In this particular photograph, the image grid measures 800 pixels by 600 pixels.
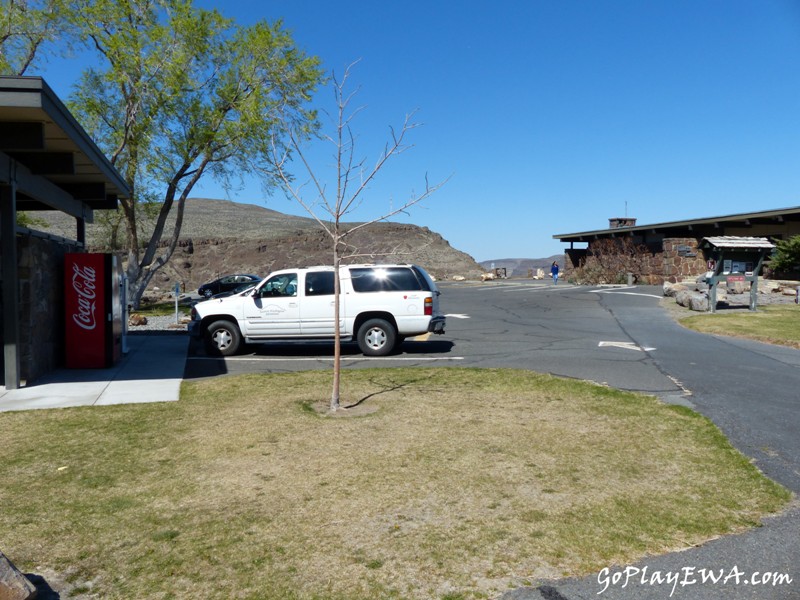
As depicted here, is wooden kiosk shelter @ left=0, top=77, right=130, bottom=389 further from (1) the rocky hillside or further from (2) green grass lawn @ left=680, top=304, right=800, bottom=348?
(1) the rocky hillside

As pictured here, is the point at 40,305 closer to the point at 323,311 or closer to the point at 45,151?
the point at 45,151

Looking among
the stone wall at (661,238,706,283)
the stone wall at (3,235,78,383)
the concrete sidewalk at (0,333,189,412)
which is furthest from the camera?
the stone wall at (661,238,706,283)

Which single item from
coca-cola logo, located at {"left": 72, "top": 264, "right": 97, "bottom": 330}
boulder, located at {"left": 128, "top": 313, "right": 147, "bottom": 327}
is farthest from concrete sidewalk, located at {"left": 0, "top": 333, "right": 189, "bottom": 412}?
boulder, located at {"left": 128, "top": 313, "right": 147, "bottom": 327}

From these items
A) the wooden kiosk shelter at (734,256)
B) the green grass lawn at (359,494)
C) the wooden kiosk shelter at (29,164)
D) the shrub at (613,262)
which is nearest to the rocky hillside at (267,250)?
the shrub at (613,262)

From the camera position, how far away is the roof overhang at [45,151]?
27.0 ft

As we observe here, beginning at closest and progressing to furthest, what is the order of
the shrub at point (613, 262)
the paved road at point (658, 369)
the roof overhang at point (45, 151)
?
1. the paved road at point (658, 369)
2. the roof overhang at point (45, 151)
3. the shrub at point (613, 262)

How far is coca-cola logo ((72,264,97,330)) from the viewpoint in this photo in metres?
12.5

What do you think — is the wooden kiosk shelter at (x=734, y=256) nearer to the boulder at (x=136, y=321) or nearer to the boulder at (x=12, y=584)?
the boulder at (x=136, y=321)

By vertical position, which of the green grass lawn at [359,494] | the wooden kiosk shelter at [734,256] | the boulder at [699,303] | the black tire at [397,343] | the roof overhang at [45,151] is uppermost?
the roof overhang at [45,151]

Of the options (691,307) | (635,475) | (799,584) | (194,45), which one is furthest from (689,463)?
(194,45)

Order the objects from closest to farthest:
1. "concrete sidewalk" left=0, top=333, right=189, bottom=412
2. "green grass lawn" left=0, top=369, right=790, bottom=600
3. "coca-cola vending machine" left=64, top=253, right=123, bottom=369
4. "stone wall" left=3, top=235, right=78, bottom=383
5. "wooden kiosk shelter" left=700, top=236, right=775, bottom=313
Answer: "green grass lawn" left=0, top=369, right=790, bottom=600 → "concrete sidewalk" left=0, top=333, right=189, bottom=412 → "stone wall" left=3, top=235, right=78, bottom=383 → "coca-cola vending machine" left=64, top=253, right=123, bottom=369 → "wooden kiosk shelter" left=700, top=236, right=775, bottom=313

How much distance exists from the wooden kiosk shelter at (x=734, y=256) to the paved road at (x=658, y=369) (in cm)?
215

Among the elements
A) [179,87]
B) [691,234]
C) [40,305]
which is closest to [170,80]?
[179,87]

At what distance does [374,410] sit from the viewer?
9.05 m
